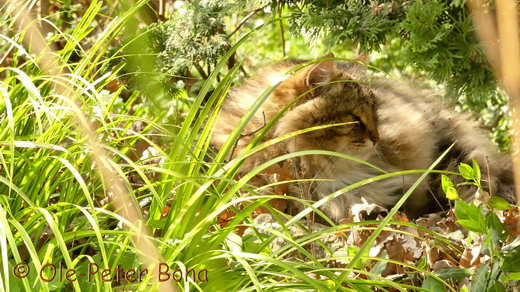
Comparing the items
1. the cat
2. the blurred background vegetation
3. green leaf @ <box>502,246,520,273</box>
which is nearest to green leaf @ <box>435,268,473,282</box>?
green leaf @ <box>502,246,520,273</box>

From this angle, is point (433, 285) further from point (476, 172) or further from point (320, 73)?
point (320, 73)

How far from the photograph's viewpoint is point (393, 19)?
2.67 m

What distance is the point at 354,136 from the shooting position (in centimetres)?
324

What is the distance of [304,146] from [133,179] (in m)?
0.78

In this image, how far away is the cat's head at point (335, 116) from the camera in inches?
123

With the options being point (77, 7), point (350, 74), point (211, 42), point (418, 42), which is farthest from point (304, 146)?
point (77, 7)

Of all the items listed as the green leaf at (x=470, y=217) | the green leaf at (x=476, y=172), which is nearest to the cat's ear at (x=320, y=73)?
the green leaf at (x=476, y=172)

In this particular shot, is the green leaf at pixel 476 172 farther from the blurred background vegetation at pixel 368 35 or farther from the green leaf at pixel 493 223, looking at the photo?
the blurred background vegetation at pixel 368 35

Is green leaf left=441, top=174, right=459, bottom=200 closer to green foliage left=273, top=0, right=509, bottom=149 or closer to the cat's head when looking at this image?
green foliage left=273, top=0, right=509, bottom=149

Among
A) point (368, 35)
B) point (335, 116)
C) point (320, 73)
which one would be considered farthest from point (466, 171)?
point (335, 116)

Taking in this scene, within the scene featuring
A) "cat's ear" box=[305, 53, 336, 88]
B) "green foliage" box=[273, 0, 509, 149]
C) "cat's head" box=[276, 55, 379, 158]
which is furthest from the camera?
"cat's head" box=[276, 55, 379, 158]

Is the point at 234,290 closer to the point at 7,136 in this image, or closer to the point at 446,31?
the point at 7,136

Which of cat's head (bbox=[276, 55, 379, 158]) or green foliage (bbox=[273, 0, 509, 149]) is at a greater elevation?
green foliage (bbox=[273, 0, 509, 149])

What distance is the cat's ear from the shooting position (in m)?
3.01
